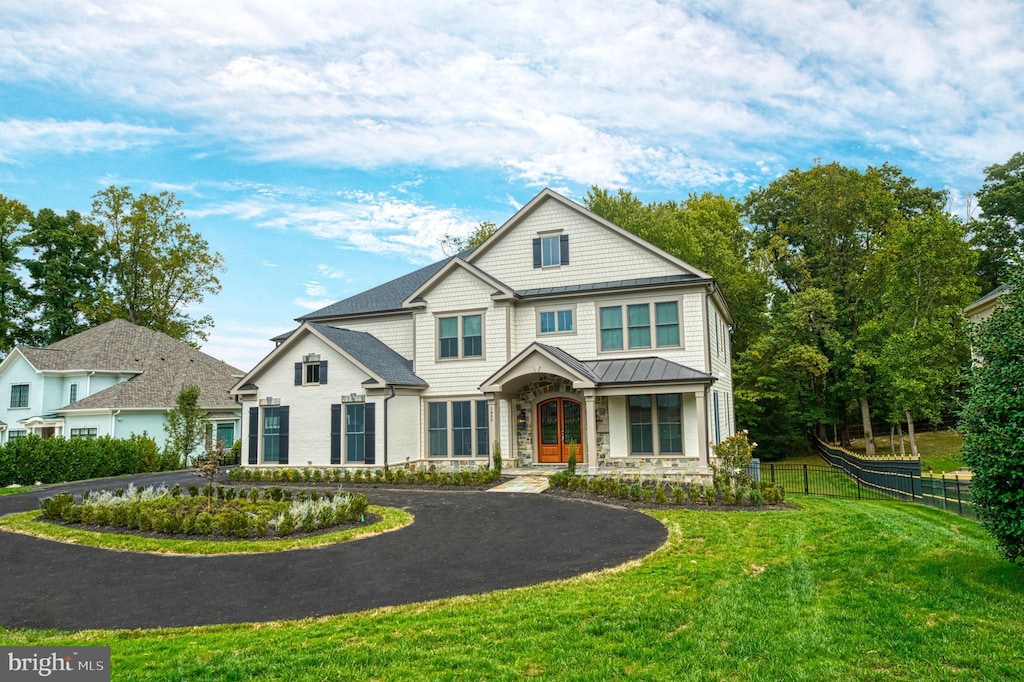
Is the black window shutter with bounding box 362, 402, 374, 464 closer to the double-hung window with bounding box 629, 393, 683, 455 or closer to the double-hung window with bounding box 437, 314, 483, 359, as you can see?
the double-hung window with bounding box 437, 314, 483, 359

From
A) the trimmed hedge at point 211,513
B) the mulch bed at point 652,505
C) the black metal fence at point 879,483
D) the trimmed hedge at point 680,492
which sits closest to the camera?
the trimmed hedge at point 211,513

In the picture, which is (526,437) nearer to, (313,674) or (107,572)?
(107,572)

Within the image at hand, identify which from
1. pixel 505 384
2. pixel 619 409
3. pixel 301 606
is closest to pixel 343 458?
pixel 505 384

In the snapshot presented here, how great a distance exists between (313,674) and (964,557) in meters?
8.24

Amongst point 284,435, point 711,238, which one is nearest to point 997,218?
point 711,238

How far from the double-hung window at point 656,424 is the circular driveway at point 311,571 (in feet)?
21.7

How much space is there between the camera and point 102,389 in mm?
32531

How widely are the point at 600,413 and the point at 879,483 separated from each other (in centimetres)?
910

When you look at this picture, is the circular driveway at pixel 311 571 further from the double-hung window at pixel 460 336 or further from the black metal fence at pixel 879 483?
the double-hung window at pixel 460 336

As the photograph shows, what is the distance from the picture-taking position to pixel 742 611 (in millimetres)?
6938

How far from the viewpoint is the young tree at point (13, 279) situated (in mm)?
41656

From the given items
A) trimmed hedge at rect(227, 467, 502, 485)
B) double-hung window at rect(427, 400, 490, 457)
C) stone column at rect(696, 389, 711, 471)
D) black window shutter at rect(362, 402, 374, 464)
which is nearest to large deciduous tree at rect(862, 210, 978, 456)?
stone column at rect(696, 389, 711, 471)
